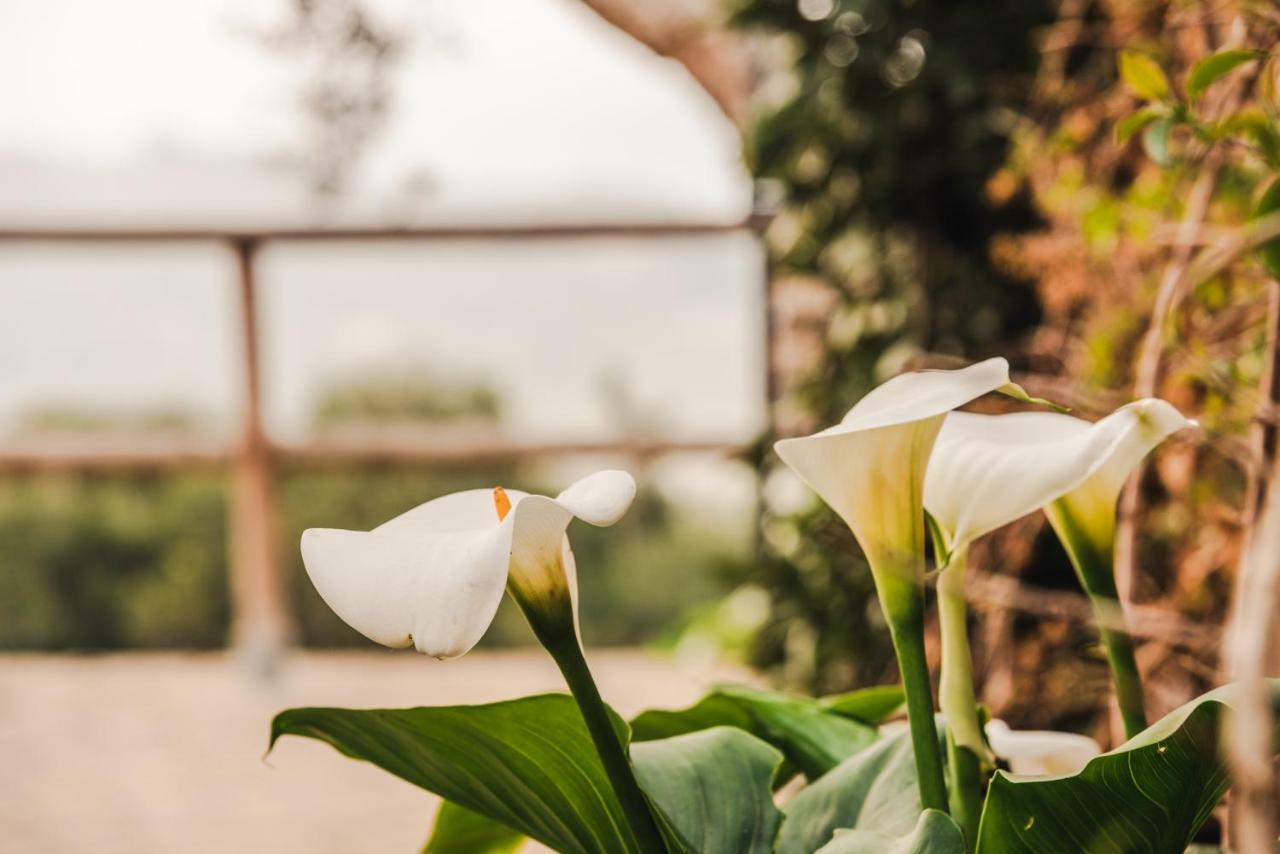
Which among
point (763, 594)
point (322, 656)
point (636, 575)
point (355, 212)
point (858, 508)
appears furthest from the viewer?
point (636, 575)

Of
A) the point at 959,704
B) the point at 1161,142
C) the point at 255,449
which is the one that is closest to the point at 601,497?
the point at 959,704

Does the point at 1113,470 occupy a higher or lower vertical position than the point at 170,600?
higher

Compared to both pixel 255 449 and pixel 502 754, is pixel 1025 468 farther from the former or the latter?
pixel 255 449

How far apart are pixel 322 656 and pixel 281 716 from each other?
3600 mm

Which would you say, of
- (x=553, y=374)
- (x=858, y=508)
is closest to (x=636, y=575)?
(x=553, y=374)

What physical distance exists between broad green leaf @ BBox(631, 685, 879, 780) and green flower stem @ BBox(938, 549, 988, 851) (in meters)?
0.08

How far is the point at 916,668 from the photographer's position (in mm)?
342

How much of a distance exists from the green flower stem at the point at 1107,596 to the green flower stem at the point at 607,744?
0.52ft

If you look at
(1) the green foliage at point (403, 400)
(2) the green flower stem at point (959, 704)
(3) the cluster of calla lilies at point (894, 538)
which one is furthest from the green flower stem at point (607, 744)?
(1) the green foliage at point (403, 400)

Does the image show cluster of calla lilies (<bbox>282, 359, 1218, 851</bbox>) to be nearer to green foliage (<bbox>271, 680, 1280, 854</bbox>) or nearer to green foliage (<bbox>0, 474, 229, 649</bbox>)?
green foliage (<bbox>271, 680, 1280, 854</bbox>)

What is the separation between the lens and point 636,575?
13.9 feet

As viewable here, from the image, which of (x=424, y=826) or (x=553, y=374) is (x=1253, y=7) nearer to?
(x=424, y=826)

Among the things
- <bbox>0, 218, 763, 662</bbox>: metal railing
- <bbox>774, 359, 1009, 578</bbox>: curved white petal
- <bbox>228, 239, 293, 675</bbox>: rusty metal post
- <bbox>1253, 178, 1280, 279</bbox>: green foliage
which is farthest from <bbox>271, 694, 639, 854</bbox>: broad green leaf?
<bbox>228, 239, 293, 675</bbox>: rusty metal post

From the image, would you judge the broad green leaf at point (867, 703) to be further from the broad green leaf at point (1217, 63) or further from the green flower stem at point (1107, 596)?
the broad green leaf at point (1217, 63)
